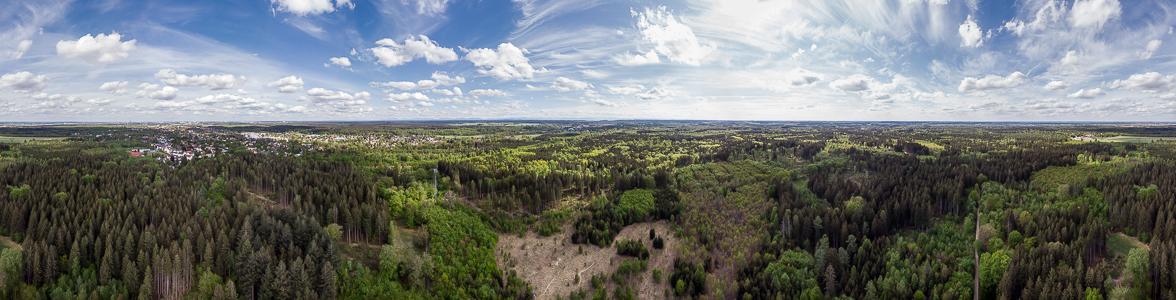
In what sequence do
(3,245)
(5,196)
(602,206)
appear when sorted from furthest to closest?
1. (602,206)
2. (5,196)
3. (3,245)

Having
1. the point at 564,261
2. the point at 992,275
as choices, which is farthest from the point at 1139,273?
the point at 564,261

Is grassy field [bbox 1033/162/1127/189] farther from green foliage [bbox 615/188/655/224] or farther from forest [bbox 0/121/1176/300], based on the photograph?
green foliage [bbox 615/188/655/224]

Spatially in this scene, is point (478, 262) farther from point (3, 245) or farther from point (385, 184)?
point (3, 245)

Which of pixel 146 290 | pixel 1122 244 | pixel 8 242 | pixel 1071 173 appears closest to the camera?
pixel 146 290

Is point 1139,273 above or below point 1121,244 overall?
above

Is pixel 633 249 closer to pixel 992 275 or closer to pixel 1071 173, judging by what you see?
pixel 992 275

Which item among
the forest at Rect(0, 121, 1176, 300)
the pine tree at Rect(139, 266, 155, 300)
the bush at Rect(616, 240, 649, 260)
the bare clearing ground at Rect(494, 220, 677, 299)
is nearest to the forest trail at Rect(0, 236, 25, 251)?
the forest at Rect(0, 121, 1176, 300)

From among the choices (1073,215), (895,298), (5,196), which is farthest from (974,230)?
(5,196)
